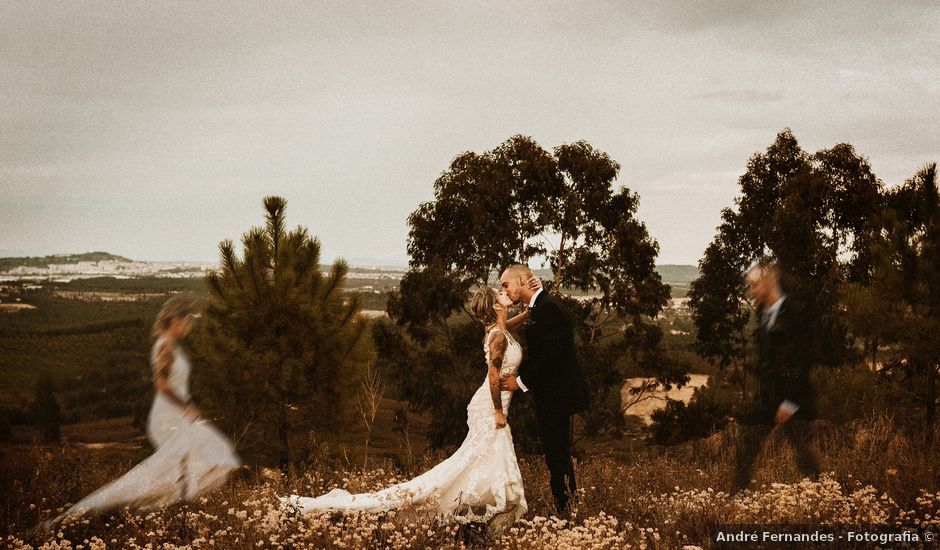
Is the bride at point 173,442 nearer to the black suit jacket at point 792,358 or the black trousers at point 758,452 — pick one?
the black trousers at point 758,452

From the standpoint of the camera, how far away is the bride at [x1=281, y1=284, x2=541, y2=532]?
575 cm

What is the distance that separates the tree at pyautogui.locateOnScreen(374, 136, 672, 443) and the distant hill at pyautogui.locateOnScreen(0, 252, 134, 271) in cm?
3010

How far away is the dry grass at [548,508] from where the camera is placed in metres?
4.89

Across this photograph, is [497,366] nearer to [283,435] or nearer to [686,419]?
[283,435]

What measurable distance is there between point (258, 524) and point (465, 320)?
709 inches

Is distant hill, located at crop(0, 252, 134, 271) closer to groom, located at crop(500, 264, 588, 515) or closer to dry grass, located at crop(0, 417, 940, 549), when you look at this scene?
dry grass, located at crop(0, 417, 940, 549)

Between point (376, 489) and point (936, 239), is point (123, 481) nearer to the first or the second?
point (376, 489)

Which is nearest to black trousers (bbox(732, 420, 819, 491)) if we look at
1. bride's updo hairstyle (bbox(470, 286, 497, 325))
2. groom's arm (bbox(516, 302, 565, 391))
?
groom's arm (bbox(516, 302, 565, 391))

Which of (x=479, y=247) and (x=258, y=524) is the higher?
(x=479, y=247)

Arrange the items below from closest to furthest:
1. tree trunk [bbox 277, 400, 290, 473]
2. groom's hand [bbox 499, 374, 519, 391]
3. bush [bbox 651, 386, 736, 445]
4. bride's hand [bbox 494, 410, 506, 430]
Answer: bride's hand [bbox 494, 410, 506, 430] → groom's hand [bbox 499, 374, 519, 391] → tree trunk [bbox 277, 400, 290, 473] → bush [bbox 651, 386, 736, 445]

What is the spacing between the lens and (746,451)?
22.9 feet

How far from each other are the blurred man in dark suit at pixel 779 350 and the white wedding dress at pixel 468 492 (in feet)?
7.75

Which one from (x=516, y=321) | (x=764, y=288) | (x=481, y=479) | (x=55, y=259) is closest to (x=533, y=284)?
(x=516, y=321)

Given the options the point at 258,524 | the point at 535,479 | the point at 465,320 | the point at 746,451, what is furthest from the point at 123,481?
the point at 465,320
